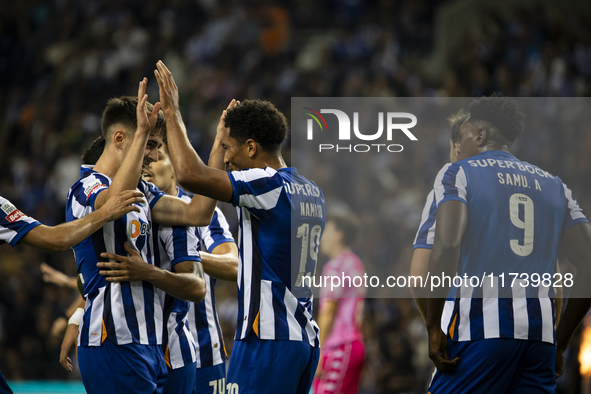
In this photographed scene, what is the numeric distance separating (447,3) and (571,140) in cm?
568

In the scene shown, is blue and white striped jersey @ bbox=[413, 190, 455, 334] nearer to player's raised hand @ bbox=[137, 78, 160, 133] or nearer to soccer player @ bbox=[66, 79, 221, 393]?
soccer player @ bbox=[66, 79, 221, 393]

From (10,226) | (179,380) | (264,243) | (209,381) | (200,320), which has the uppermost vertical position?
(10,226)

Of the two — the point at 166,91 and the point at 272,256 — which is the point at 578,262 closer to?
the point at 272,256

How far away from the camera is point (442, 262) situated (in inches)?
129

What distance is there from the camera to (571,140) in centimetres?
797

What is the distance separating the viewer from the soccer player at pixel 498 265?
10.6 feet

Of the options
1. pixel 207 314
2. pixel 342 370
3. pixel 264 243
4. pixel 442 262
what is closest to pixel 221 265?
pixel 207 314

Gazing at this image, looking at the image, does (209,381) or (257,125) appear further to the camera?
(209,381)

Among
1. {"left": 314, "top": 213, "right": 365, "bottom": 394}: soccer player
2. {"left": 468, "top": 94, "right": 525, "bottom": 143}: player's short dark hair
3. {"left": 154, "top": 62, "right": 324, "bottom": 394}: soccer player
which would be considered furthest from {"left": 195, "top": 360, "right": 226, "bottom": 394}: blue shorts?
{"left": 314, "top": 213, "right": 365, "bottom": 394}: soccer player

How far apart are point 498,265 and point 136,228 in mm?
1864

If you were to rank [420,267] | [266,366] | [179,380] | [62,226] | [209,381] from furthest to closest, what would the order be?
[209,381], [420,267], [179,380], [266,366], [62,226]

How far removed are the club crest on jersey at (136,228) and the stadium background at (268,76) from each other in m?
5.12

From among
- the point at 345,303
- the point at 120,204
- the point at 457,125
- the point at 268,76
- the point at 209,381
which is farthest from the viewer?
the point at 268,76

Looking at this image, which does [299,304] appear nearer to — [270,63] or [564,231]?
[564,231]
